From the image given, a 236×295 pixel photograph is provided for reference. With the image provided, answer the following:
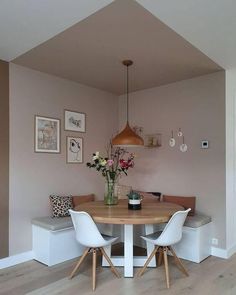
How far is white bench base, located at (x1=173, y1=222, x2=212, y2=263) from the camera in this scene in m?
3.28

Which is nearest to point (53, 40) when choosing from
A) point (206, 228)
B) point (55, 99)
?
point (55, 99)

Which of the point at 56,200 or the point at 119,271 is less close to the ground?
the point at 56,200

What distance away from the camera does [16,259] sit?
325cm

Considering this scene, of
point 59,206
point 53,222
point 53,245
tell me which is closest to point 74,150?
point 59,206

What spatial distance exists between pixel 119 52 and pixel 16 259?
2.89 meters

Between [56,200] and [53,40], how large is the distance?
82.3 inches

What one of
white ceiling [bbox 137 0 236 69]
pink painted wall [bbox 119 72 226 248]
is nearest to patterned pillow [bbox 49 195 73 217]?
pink painted wall [bbox 119 72 226 248]

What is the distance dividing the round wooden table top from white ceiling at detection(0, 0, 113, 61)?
1.91 m

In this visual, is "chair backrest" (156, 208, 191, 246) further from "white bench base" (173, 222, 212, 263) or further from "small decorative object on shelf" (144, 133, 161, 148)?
"small decorative object on shelf" (144, 133, 161, 148)

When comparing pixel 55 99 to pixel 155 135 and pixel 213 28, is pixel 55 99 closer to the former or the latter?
pixel 155 135

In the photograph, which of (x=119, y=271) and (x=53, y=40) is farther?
(x=119, y=271)

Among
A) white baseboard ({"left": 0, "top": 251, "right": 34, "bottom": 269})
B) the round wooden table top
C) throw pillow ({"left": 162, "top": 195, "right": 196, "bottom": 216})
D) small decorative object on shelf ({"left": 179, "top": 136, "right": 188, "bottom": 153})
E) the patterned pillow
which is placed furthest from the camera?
small decorative object on shelf ({"left": 179, "top": 136, "right": 188, "bottom": 153})

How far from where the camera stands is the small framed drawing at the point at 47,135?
140 inches

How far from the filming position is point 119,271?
300 centimetres
